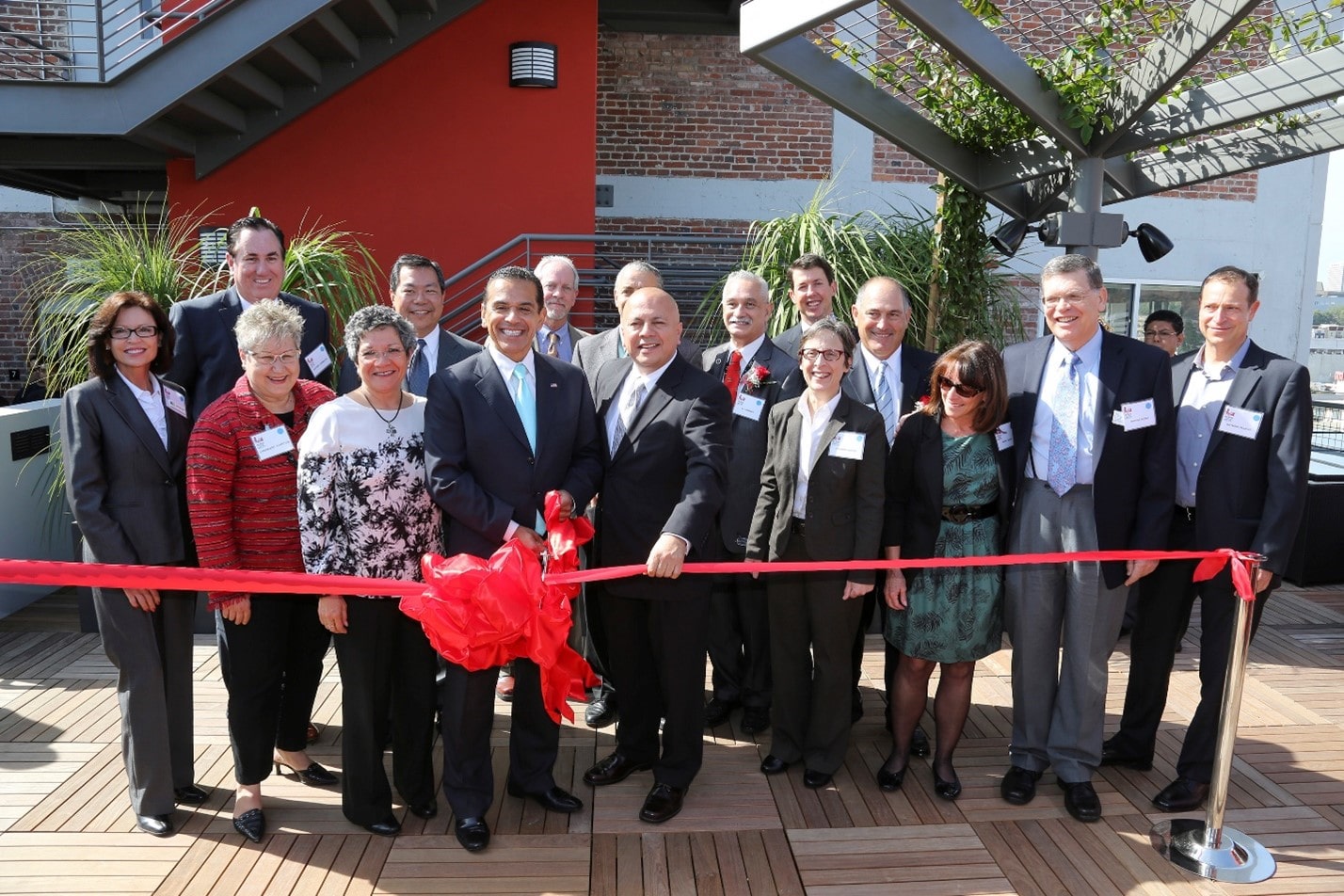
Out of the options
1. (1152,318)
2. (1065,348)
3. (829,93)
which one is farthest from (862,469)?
(1152,318)

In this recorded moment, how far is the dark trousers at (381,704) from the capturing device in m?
3.02

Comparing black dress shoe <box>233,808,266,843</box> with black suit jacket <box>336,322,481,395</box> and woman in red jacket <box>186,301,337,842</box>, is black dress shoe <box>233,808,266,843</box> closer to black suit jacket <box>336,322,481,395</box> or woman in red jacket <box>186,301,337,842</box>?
woman in red jacket <box>186,301,337,842</box>

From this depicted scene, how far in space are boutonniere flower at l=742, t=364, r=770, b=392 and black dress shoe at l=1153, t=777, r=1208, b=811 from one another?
2080mm

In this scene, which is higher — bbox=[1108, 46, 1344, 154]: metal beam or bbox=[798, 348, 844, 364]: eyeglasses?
bbox=[1108, 46, 1344, 154]: metal beam

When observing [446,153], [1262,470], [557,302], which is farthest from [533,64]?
[1262,470]

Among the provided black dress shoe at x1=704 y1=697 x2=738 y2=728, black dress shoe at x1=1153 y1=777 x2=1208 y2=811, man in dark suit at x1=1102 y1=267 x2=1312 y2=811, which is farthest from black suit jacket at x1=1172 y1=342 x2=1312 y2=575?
black dress shoe at x1=704 y1=697 x2=738 y2=728

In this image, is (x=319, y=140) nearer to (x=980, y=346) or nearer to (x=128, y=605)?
(x=128, y=605)

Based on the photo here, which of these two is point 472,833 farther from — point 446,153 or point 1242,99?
point 446,153

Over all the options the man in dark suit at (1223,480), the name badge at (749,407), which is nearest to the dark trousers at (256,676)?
the name badge at (749,407)

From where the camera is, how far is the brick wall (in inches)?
383

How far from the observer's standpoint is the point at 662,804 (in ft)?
10.8

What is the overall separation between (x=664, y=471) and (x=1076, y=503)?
1416mm

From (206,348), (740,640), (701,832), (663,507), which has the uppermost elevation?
(206,348)

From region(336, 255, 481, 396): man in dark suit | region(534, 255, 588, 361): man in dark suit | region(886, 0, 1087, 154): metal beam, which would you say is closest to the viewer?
region(886, 0, 1087, 154): metal beam
